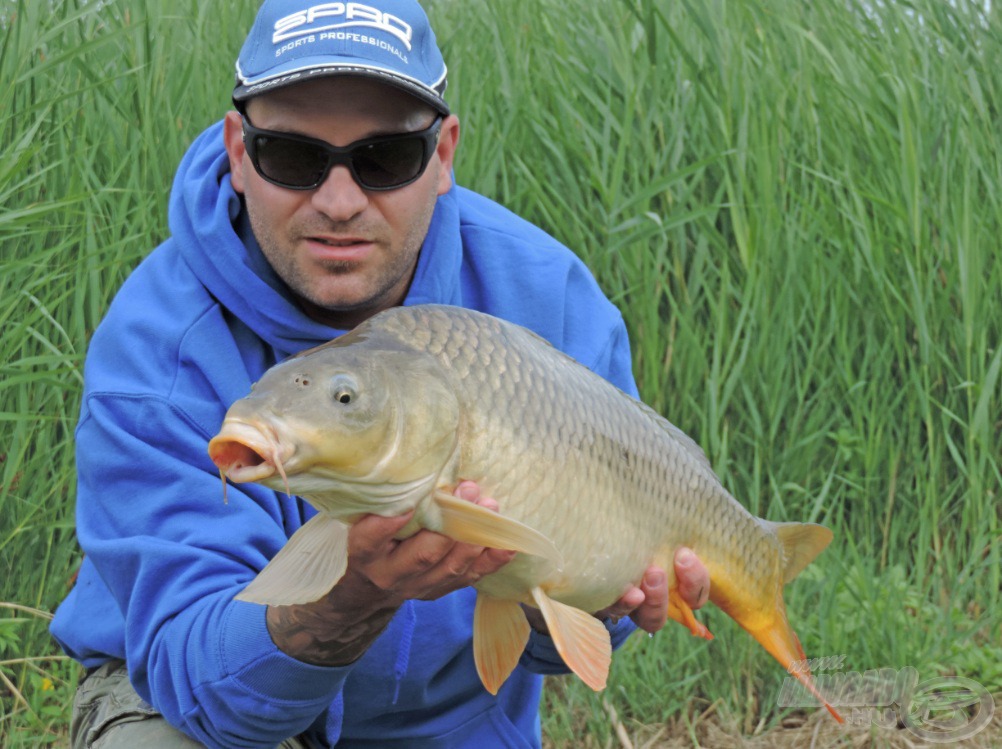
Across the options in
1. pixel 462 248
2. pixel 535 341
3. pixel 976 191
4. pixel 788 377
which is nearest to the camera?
pixel 535 341

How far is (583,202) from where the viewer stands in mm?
3383

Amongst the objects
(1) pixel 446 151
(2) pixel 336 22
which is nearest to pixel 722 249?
(1) pixel 446 151

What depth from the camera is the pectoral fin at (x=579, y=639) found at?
167 centimetres

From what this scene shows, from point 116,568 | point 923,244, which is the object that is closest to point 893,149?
point 923,244

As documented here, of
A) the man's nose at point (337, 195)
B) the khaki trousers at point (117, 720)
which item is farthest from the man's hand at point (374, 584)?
the man's nose at point (337, 195)

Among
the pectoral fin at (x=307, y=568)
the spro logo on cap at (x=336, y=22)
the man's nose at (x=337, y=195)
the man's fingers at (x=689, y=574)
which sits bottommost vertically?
the man's fingers at (x=689, y=574)

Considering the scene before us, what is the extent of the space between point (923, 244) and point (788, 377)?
1.55 ft

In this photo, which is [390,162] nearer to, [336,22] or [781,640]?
[336,22]

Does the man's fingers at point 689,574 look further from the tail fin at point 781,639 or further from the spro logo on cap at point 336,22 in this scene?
the spro logo on cap at point 336,22

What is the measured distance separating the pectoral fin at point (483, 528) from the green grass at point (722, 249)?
148cm

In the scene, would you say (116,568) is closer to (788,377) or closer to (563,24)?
(788,377)

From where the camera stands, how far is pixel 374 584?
167 cm

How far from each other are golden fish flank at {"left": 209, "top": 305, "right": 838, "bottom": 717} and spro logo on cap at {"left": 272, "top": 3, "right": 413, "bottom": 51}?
0.59m

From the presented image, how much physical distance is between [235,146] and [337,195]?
317 mm
